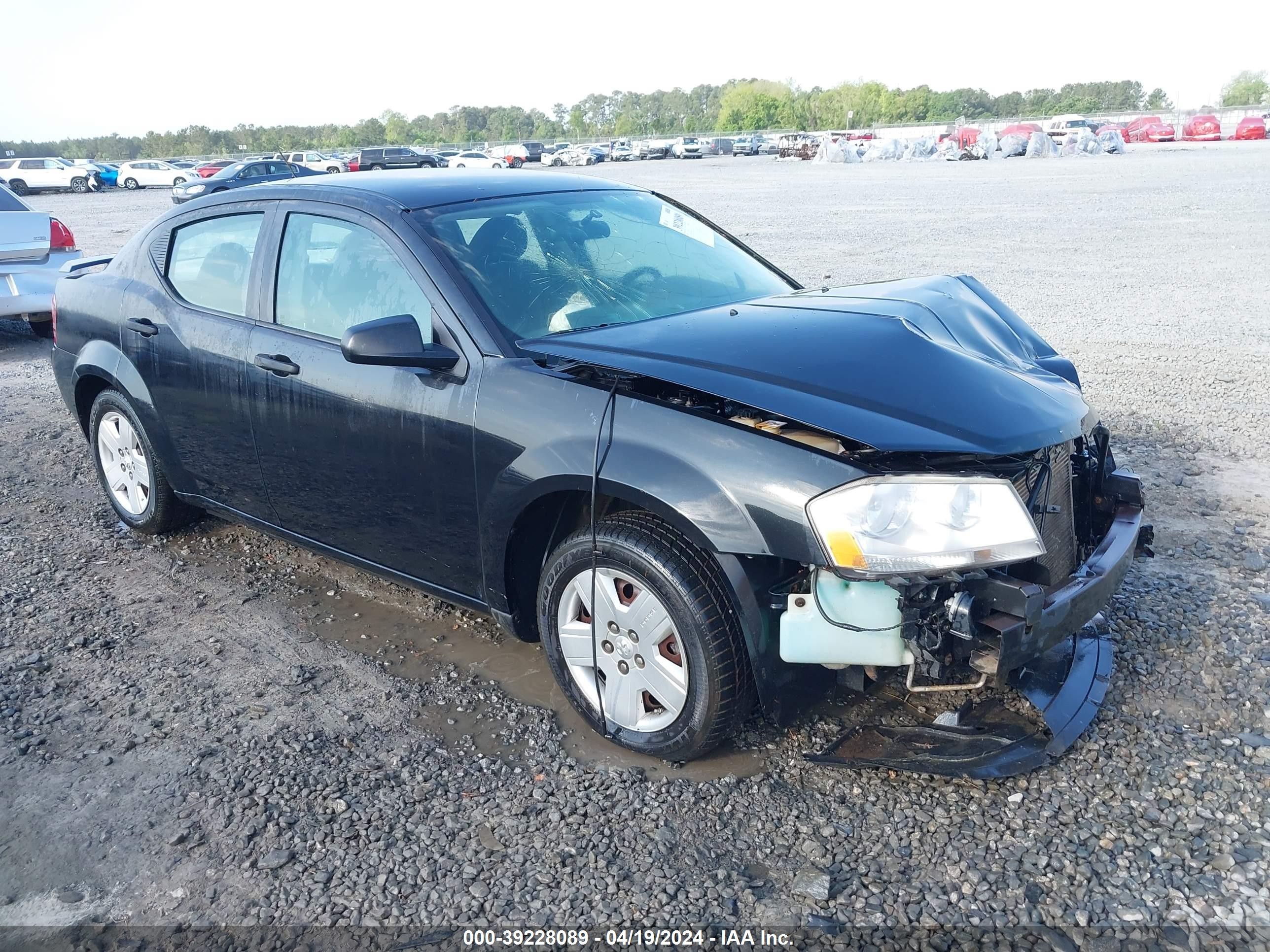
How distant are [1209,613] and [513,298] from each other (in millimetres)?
2893

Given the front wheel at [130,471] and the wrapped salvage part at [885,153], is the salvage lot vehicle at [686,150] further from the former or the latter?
the front wheel at [130,471]

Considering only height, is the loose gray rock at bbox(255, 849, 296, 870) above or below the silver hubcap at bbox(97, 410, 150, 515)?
below

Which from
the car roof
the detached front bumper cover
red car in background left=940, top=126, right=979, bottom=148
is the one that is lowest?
the detached front bumper cover

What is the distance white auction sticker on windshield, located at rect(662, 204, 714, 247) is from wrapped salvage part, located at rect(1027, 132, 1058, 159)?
1890 inches

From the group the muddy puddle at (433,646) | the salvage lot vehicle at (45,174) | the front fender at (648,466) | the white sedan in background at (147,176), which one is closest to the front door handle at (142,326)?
the muddy puddle at (433,646)

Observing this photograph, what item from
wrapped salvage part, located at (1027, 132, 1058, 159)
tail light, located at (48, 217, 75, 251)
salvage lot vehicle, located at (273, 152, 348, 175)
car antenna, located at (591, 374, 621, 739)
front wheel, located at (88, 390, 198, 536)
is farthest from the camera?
wrapped salvage part, located at (1027, 132, 1058, 159)

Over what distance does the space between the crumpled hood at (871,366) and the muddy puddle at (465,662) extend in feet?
3.78

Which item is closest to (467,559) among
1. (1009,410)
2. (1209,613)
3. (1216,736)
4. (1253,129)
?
(1009,410)

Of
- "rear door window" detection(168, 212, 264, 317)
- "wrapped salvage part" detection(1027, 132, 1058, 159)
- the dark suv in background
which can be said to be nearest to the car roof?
"rear door window" detection(168, 212, 264, 317)

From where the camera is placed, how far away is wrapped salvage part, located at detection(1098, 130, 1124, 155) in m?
47.0

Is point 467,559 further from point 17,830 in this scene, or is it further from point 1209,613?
point 1209,613

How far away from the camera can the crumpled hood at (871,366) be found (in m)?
2.75

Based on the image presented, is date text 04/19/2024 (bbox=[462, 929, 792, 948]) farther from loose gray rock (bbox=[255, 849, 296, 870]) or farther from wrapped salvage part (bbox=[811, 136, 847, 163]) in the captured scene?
wrapped salvage part (bbox=[811, 136, 847, 163])

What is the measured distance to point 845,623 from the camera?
272 cm
